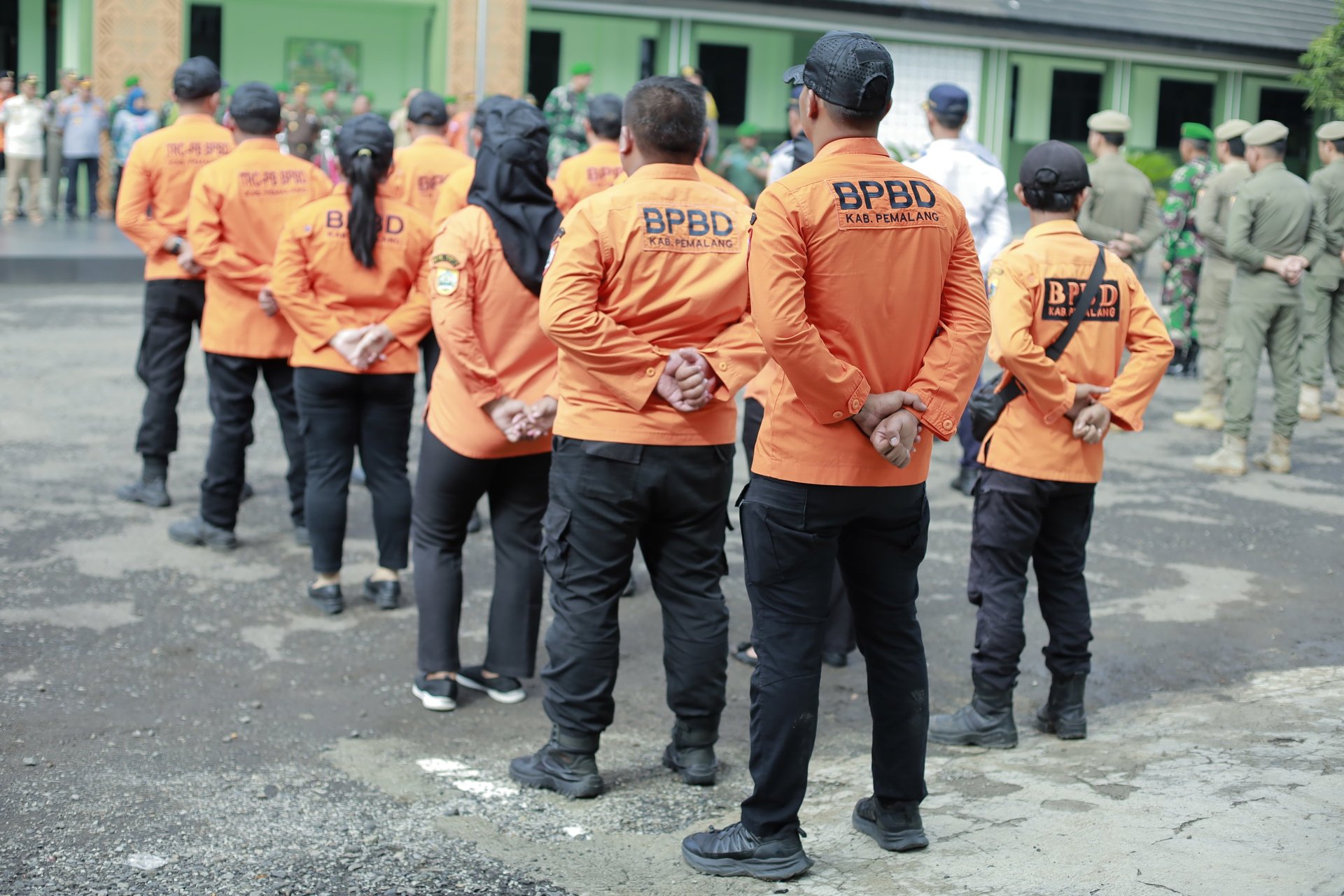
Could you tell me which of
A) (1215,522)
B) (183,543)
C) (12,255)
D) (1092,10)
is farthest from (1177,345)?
(1092,10)

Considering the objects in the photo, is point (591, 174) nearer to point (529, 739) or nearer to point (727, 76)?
point (529, 739)

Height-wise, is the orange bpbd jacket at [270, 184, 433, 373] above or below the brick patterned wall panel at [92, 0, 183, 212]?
below

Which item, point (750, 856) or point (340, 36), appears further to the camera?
point (340, 36)

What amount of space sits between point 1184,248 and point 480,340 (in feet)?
27.7

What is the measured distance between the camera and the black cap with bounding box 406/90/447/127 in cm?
777

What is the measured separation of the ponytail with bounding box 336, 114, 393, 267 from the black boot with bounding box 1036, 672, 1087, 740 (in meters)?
2.98

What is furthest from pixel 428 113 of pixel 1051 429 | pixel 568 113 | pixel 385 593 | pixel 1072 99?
pixel 1072 99

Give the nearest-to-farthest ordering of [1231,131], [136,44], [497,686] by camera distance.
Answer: [497,686] < [1231,131] < [136,44]

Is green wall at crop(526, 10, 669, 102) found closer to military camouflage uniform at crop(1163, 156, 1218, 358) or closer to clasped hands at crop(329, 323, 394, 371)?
military camouflage uniform at crop(1163, 156, 1218, 358)

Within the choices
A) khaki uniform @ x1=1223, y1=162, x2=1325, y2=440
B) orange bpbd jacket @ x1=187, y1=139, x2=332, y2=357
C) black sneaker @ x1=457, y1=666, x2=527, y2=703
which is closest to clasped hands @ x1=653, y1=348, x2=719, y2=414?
black sneaker @ x1=457, y1=666, x2=527, y2=703

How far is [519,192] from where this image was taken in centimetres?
459

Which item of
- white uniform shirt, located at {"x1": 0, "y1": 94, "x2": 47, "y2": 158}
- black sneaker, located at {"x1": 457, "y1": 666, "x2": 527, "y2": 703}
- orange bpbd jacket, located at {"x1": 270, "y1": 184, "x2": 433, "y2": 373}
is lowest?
black sneaker, located at {"x1": 457, "y1": 666, "x2": 527, "y2": 703}

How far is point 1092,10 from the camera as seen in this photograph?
28969mm

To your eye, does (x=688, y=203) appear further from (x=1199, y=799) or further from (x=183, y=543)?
(x=183, y=543)
